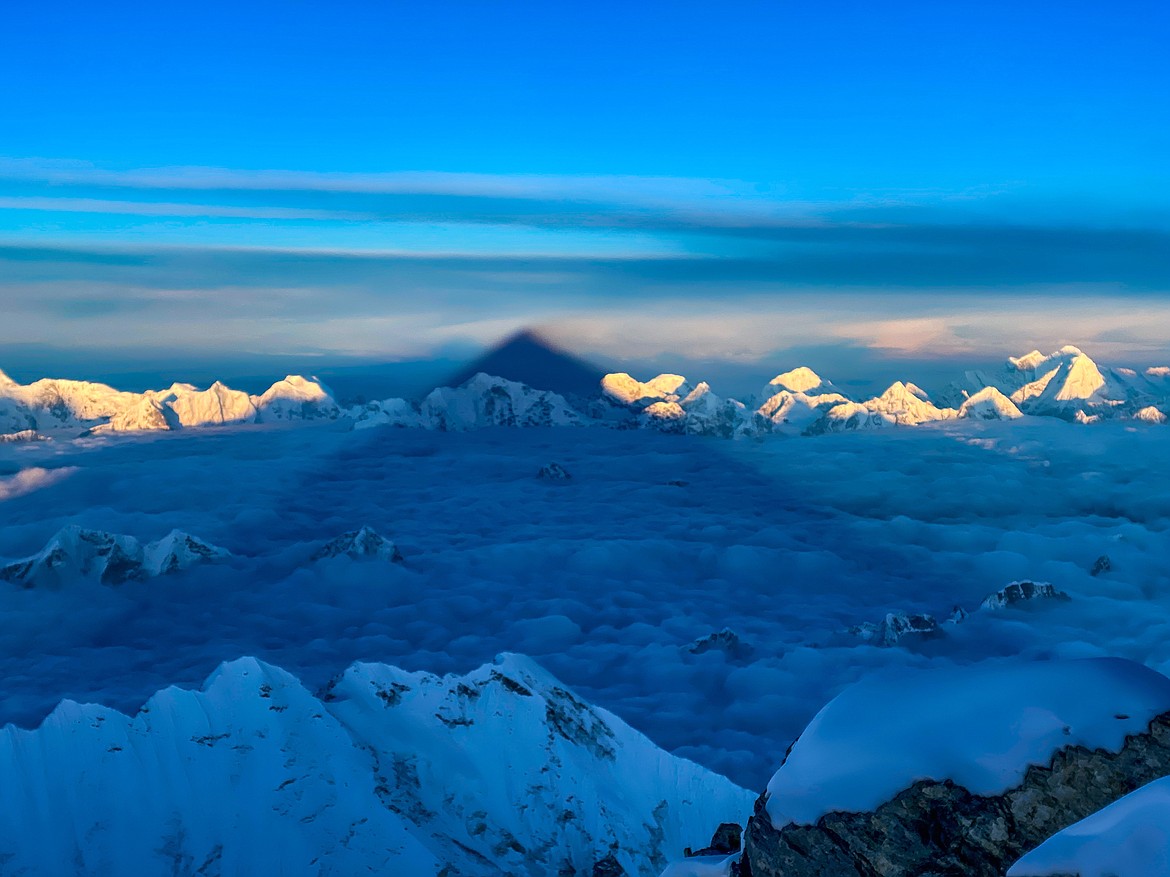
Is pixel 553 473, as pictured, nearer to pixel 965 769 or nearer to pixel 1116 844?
pixel 965 769

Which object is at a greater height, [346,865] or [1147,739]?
[1147,739]

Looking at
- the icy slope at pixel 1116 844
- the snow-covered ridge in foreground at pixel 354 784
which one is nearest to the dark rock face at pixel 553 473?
the snow-covered ridge in foreground at pixel 354 784

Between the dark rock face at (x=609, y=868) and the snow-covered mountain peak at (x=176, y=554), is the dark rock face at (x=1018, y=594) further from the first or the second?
the snow-covered mountain peak at (x=176, y=554)

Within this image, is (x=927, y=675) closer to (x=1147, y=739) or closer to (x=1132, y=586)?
(x=1147, y=739)

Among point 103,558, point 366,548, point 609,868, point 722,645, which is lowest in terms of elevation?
point 722,645

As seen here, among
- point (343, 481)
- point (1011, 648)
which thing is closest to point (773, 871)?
point (1011, 648)

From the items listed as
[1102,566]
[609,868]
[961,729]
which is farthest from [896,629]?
[961,729]

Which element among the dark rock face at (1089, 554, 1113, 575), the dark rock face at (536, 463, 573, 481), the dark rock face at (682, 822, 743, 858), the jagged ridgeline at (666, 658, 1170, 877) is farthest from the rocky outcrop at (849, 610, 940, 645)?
the dark rock face at (536, 463, 573, 481)
